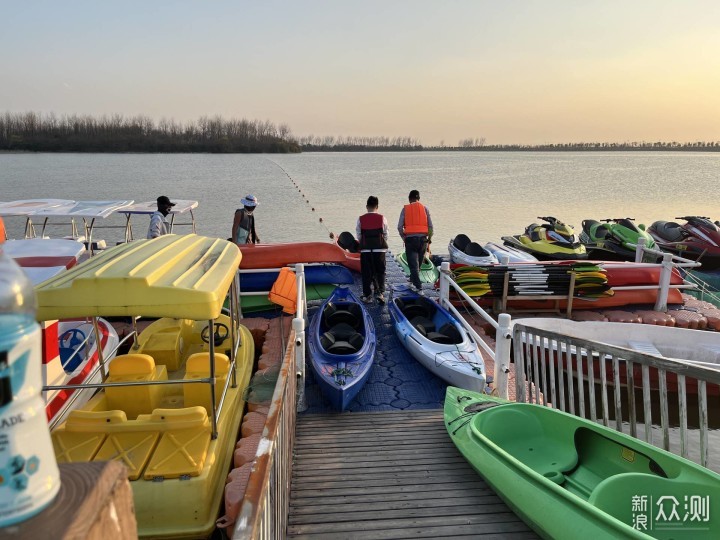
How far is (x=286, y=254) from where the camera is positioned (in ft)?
35.7

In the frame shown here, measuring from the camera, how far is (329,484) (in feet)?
15.4

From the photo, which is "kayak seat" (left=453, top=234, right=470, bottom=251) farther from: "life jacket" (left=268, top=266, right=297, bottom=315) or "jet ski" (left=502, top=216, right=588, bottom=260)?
"life jacket" (left=268, top=266, right=297, bottom=315)

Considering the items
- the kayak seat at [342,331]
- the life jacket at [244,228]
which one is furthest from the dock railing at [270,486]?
the life jacket at [244,228]

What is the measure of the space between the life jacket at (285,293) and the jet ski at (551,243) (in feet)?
34.7

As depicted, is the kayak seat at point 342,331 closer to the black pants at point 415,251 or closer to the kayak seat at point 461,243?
the black pants at point 415,251

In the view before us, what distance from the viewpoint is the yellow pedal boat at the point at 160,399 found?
373 cm

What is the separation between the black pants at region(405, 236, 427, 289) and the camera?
33.6ft

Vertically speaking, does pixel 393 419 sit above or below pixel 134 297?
below

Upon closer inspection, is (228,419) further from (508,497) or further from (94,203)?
(94,203)

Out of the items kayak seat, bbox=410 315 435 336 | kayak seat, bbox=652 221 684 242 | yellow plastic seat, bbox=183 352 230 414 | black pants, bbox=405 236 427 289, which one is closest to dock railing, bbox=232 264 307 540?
yellow plastic seat, bbox=183 352 230 414

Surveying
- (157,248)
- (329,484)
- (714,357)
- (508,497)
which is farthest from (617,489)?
(714,357)

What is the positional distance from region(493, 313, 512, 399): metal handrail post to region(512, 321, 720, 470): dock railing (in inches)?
5.0

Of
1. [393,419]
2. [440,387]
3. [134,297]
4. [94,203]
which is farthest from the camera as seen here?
[94,203]

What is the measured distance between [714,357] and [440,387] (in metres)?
4.70
